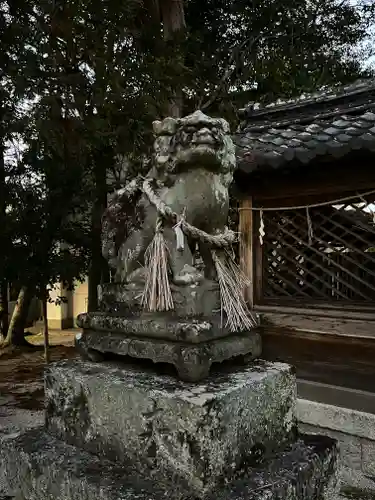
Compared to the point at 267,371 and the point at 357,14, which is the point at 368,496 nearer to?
the point at 267,371

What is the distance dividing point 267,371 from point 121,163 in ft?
23.9

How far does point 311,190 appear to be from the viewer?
461 cm

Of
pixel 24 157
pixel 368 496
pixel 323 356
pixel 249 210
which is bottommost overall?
pixel 368 496

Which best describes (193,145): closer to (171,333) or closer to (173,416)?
(171,333)

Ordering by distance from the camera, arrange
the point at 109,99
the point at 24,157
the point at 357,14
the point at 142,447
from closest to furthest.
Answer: the point at 142,447 → the point at 109,99 → the point at 24,157 → the point at 357,14

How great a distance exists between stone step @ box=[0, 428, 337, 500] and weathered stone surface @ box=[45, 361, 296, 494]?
0.04 m

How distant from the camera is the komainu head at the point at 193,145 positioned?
1.72 metres

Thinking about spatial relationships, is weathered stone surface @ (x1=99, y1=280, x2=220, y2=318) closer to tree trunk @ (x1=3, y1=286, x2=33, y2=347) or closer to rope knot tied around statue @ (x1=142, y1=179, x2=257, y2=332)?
rope knot tied around statue @ (x1=142, y1=179, x2=257, y2=332)

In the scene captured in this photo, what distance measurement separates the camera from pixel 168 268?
1707 millimetres

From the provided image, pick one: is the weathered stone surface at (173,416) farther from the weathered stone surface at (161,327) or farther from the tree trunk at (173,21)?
the tree trunk at (173,21)

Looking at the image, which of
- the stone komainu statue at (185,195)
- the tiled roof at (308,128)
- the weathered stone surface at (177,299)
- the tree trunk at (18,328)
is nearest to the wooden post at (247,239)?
the tiled roof at (308,128)

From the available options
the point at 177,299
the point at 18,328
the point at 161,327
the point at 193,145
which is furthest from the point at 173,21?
the point at 161,327

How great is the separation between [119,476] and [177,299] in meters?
0.63

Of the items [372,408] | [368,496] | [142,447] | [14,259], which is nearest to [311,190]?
[372,408]
